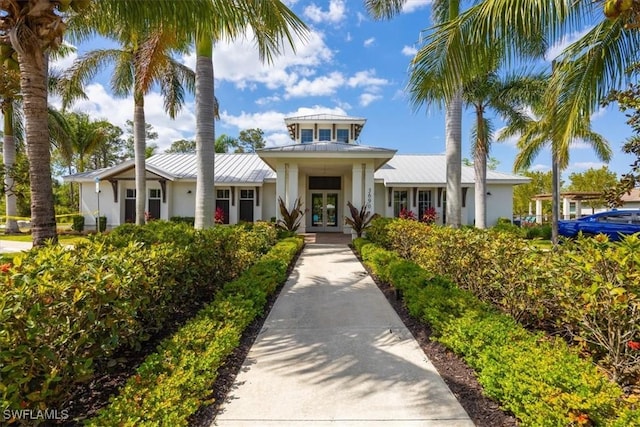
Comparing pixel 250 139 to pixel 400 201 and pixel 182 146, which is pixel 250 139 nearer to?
pixel 182 146

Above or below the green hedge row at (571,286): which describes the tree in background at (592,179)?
above

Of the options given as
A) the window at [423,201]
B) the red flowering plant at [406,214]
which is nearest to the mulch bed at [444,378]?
the red flowering plant at [406,214]

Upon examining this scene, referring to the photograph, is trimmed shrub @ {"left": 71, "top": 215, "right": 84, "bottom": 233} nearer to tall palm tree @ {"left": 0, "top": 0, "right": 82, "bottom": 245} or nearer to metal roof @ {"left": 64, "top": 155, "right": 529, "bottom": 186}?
metal roof @ {"left": 64, "top": 155, "right": 529, "bottom": 186}

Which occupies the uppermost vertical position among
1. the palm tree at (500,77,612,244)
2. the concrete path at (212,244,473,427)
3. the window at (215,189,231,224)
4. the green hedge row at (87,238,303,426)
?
the palm tree at (500,77,612,244)

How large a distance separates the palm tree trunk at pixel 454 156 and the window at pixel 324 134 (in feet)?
37.5

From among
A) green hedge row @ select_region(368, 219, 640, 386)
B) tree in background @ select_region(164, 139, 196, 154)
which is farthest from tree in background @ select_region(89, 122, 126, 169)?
green hedge row @ select_region(368, 219, 640, 386)

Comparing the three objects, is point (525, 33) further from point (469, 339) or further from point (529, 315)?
point (469, 339)

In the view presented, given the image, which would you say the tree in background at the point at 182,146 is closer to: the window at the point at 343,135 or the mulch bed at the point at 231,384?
the window at the point at 343,135

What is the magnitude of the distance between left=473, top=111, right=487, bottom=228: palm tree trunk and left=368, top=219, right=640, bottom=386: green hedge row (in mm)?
10317

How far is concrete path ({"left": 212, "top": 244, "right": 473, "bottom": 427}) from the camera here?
287 cm

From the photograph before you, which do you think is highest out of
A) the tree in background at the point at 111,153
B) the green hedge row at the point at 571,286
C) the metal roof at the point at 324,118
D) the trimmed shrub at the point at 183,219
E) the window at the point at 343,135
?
the tree in background at the point at 111,153

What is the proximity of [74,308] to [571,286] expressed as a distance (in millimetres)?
4755

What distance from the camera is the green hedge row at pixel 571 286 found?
10.1 ft

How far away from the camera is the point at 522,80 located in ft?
50.8
